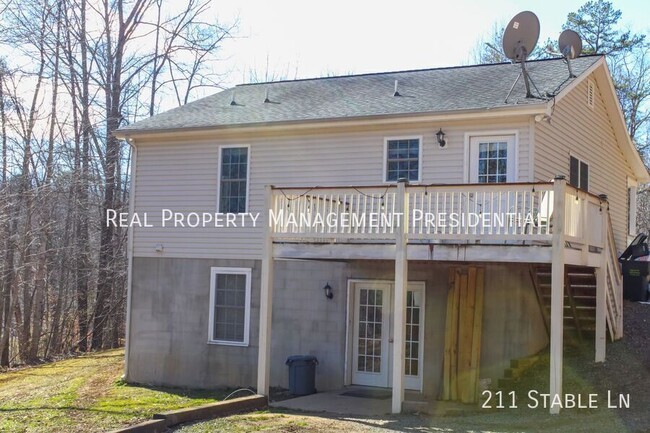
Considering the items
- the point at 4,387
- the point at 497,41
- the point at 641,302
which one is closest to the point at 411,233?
the point at 641,302

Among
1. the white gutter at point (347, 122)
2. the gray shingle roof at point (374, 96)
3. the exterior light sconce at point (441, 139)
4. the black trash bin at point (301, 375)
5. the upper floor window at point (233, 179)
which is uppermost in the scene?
the gray shingle roof at point (374, 96)

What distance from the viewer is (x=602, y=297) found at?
12.9m

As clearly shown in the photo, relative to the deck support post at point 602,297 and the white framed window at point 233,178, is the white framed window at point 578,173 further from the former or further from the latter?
the white framed window at point 233,178

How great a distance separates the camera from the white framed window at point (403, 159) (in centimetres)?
1402

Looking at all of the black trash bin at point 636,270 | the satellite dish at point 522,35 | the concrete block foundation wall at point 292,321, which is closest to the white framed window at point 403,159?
the concrete block foundation wall at point 292,321

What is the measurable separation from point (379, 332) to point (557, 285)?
15.9 feet

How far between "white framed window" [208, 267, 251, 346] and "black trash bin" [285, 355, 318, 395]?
169 cm

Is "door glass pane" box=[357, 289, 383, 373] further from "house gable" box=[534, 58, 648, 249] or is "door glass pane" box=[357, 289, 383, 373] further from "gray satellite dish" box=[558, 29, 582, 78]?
"gray satellite dish" box=[558, 29, 582, 78]

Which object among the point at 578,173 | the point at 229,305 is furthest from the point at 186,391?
the point at 578,173

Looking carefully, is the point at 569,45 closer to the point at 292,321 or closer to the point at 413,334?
the point at 413,334

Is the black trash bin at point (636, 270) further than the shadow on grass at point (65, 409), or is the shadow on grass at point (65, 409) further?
the black trash bin at point (636, 270)

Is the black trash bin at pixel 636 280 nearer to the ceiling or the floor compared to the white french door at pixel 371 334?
nearer to the ceiling

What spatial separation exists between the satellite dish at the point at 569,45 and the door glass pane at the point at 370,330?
6.17m

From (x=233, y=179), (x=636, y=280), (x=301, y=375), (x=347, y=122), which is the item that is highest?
(x=347, y=122)
